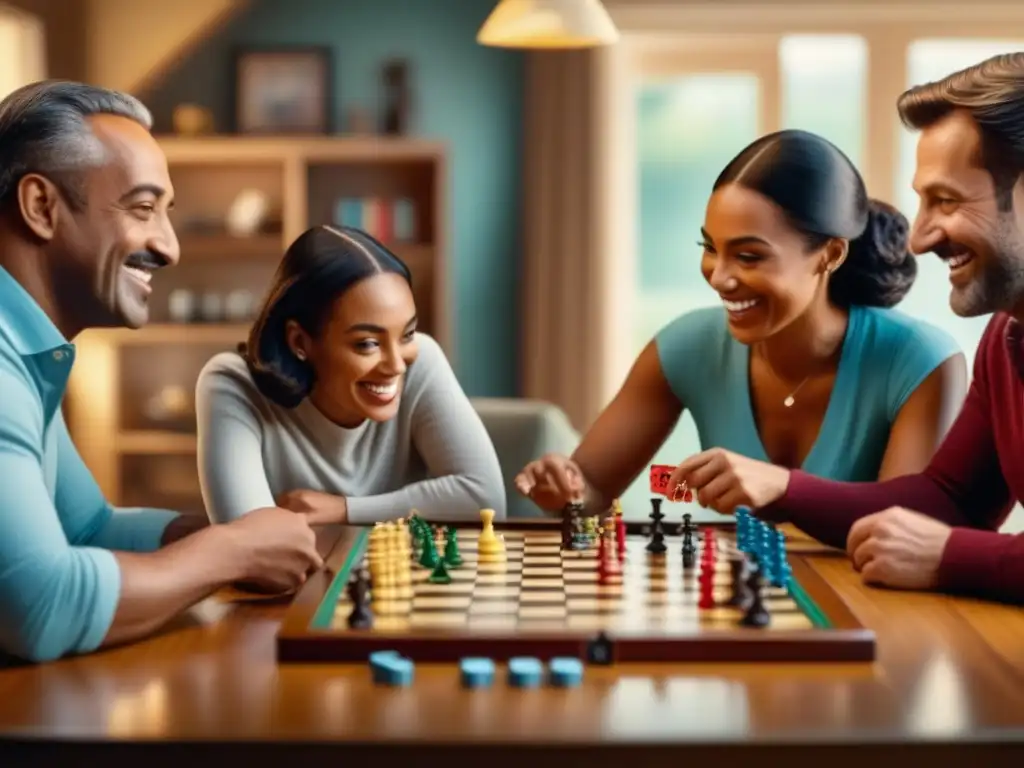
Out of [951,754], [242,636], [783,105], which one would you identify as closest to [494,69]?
[783,105]

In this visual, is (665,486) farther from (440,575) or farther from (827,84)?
(827,84)

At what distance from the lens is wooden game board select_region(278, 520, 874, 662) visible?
1791 millimetres

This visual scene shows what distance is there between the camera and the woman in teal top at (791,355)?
2590 millimetres

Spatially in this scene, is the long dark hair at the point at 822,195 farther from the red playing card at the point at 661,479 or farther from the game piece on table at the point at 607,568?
the game piece on table at the point at 607,568

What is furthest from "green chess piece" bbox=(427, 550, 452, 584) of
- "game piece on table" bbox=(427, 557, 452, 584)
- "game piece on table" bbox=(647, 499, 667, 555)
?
"game piece on table" bbox=(647, 499, 667, 555)

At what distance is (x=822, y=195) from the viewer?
260 centimetres

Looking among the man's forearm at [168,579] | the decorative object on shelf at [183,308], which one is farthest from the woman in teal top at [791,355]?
the decorative object on shelf at [183,308]

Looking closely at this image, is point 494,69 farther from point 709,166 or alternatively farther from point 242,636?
point 242,636

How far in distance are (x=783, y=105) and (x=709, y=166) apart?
42 centimetres

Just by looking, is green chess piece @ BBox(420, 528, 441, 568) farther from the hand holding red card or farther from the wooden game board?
the hand holding red card

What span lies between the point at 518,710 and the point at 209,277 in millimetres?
5590

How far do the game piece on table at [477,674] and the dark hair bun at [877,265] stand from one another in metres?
1.32

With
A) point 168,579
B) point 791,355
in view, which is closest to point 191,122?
point 791,355

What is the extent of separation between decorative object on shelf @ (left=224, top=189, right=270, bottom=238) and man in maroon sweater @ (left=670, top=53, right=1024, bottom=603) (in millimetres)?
4558
